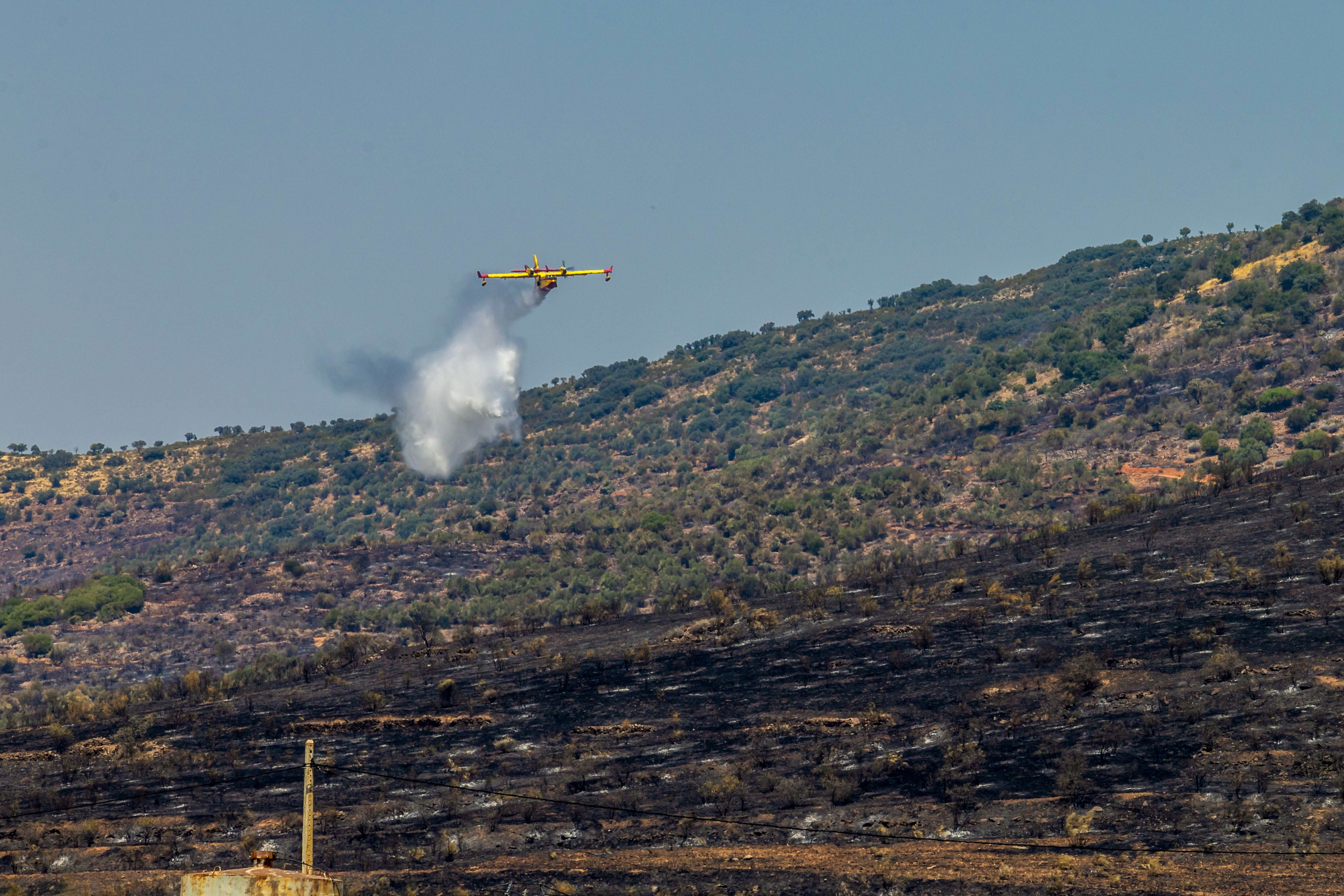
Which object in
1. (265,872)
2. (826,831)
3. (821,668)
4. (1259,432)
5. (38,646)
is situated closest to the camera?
(265,872)

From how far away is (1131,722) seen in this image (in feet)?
152

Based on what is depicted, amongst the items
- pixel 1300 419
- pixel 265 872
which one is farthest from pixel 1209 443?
pixel 265 872

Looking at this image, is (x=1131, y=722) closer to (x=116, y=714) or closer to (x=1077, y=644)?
(x=1077, y=644)

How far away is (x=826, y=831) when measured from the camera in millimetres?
41031

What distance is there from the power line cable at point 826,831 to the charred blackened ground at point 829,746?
0.55 ft

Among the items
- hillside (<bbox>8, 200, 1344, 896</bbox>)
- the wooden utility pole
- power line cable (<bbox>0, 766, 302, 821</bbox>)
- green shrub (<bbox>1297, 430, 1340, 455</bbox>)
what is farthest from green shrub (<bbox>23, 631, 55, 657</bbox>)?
green shrub (<bbox>1297, 430, 1340, 455</bbox>)

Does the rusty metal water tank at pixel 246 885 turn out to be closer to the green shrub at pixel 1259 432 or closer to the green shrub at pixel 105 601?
the green shrub at pixel 105 601

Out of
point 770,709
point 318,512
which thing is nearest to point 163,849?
point 770,709

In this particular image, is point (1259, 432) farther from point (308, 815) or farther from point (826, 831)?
point (308, 815)

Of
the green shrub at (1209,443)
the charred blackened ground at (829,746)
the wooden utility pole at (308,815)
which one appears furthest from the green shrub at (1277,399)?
the wooden utility pole at (308,815)

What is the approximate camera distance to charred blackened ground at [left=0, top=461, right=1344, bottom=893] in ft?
123

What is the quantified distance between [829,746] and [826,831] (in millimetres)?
9009

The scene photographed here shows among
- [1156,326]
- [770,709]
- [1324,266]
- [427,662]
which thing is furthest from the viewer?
[1156,326]

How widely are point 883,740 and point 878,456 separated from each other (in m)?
90.8
